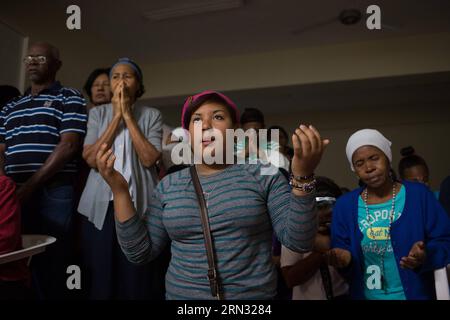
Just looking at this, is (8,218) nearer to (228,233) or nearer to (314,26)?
(228,233)

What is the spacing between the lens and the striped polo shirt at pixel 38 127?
1.98 metres

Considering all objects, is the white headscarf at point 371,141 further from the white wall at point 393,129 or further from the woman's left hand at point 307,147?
the white wall at point 393,129

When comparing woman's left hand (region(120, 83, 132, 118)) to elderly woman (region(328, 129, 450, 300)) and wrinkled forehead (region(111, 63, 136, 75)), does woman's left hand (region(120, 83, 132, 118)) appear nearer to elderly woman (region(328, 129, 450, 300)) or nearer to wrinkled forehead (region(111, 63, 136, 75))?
wrinkled forehead (region(111, 63, 136, 75))

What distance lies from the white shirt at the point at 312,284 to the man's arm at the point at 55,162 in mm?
1219

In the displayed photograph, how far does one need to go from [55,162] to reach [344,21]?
3468 mm

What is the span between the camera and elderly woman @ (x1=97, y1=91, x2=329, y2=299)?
45.2 inches

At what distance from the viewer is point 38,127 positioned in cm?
202

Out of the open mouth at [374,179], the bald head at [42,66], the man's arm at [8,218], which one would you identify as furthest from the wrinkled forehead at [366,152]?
the bald head at [42,66]

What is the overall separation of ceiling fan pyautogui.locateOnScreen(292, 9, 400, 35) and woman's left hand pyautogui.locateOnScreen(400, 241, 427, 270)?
312cm

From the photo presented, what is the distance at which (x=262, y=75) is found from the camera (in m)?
5.04

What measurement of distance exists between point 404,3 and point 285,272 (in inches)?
134

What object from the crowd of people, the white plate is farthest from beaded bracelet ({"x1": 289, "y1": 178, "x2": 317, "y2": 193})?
the white plate
